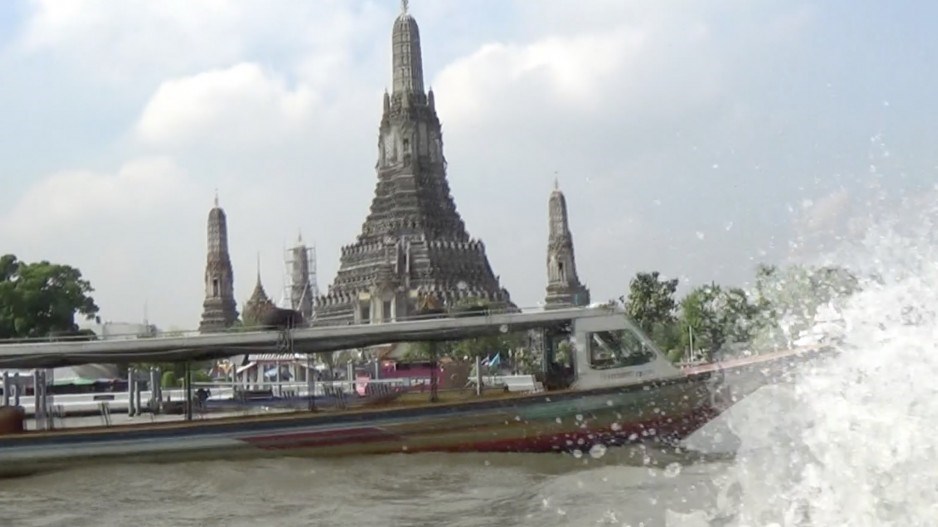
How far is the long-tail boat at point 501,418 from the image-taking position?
46.6 feet

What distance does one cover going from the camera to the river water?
6.89m

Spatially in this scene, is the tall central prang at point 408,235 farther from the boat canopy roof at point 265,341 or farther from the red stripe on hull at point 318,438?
the red stripe on hull at point 318,438

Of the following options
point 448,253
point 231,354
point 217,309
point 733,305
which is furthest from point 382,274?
point 231,354

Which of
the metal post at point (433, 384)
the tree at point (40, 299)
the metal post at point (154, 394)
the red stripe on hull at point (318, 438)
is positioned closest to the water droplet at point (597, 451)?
the metal post at point (433, 384)

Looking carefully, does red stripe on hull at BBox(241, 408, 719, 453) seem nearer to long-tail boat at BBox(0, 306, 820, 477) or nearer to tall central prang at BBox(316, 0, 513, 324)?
long-tail boat at BBox(0, 306, 820, 477)

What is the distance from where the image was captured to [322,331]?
15.2 meters

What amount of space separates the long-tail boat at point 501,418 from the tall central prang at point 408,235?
5111 cm

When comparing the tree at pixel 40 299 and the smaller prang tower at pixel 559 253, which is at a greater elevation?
the smaller prang tower at pixel 559 253

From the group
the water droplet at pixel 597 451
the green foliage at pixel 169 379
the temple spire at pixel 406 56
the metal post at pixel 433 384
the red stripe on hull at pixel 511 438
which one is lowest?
the water droplet at pixel 597 451

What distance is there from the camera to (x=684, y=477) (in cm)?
1083

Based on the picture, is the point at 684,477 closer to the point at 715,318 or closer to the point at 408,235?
the point at 715,318

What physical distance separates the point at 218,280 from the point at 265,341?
76.2 meters

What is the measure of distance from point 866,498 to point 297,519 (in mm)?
5482

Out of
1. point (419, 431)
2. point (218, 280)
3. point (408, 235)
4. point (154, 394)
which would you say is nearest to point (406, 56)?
point (408, 235)
